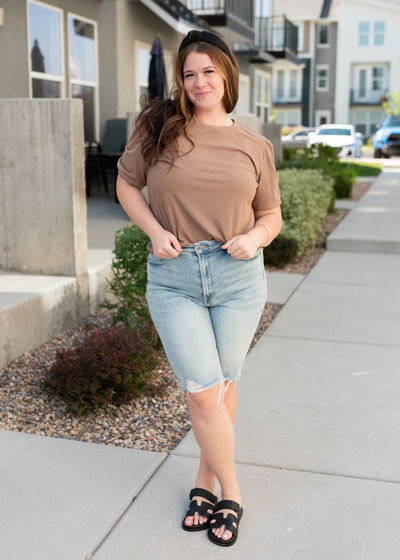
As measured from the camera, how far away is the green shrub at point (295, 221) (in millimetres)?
7480

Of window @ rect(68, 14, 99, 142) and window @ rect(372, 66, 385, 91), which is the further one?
window @ rect(372, 66, 385, 91)

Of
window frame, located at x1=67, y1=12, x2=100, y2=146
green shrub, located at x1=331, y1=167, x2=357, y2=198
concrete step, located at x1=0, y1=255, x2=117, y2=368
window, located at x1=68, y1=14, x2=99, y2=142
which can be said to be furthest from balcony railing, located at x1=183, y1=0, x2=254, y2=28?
concrete step, located at x1=0, y1=255, x2=117, y2=368

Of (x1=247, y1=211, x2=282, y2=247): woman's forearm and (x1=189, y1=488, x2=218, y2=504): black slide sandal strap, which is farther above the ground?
(x1=247, y1=211, x2=282, y2=247): woman's forearm

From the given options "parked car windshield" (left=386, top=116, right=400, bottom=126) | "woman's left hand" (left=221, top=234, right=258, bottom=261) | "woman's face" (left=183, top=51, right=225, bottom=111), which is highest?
"parked car windshield" (left=386, top=116, right=400, bottom=126)

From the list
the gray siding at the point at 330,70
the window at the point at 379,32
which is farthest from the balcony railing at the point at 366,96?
the window at the point at 379,32

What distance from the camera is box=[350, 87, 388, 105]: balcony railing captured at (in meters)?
47.2

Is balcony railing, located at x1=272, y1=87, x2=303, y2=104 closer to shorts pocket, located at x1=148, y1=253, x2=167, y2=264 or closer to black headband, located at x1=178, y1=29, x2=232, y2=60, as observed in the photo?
black headband, located at x1=178, y1=29, x2=232, y2=60

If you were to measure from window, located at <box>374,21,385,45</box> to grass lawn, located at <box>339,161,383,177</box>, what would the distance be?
26837mm

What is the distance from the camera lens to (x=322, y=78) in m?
48.8

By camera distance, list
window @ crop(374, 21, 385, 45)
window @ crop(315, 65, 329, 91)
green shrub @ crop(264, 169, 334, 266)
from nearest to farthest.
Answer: green shrub @ crop(264, 169, 334, 266), window @ crop(374, 21, 385, 45), window @ crop(315, 65, 329, 91)

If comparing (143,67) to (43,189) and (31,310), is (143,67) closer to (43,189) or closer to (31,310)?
(43,189)

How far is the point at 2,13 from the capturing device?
8805mm

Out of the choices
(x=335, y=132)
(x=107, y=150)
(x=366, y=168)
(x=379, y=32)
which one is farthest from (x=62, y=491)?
(x=379, y=32)

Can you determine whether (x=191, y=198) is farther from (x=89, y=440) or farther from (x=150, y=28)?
(x=150, y=28)
